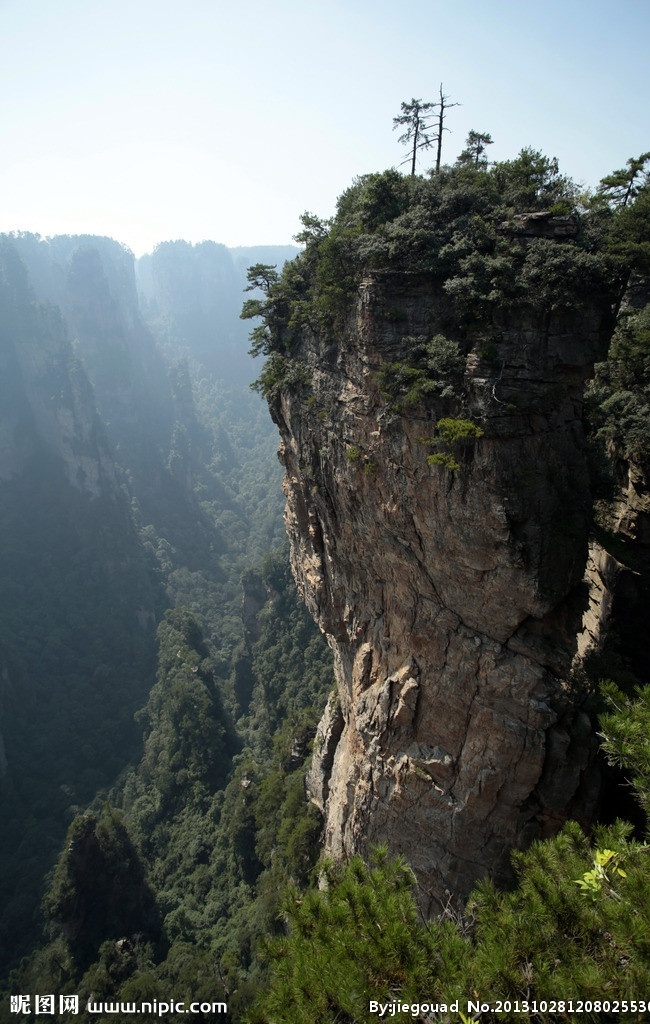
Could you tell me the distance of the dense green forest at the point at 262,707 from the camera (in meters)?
6.14

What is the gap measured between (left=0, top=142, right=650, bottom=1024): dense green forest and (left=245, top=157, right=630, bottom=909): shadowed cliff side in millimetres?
220

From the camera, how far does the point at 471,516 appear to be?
39.0 ft

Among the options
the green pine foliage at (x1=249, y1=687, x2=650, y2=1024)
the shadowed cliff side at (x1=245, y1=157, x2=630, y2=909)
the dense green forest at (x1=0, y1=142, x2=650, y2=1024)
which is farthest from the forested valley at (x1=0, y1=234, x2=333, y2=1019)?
the green pine foliage at (x1=249, y1=687, x2=650, y2=1024)

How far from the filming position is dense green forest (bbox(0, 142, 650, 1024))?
614cm

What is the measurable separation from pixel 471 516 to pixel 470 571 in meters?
1.38

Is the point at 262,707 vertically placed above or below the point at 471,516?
below

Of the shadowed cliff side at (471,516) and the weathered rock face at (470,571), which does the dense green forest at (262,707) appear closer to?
the shadowed cliff side at (471,516)

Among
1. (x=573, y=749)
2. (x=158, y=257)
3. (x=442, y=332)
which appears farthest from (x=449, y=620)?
(x=158, y=257)

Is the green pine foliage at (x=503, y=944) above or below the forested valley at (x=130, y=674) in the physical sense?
above

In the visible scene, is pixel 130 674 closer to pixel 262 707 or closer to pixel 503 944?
pixel 262 707

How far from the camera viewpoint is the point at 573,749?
40.1 feet

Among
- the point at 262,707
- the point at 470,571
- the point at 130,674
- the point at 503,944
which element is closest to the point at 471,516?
the point at 470,571

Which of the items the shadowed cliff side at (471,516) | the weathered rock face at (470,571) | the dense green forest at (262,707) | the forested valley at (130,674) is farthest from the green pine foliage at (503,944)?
the forested valley at (130,674)

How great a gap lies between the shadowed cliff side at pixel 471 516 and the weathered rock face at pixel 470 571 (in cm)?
4
